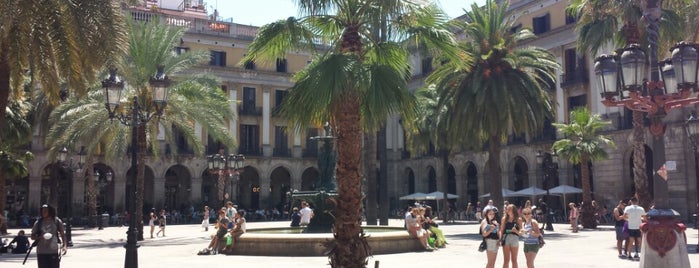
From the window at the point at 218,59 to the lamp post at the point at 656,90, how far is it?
138 feet

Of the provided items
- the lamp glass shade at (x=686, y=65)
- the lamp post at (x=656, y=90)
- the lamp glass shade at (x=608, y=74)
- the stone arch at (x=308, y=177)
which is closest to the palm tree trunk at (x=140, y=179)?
the lamp glass shade at (x=608, y=74)

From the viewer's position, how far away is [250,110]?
50500 millimetres

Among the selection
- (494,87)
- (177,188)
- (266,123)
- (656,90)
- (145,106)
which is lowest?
(177,188)

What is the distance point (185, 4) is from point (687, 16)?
4731 cm

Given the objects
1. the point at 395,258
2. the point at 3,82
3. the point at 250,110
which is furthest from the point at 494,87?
the point at 250,110

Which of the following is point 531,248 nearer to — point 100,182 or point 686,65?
point 686,65

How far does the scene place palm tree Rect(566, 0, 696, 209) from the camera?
20.2 meters

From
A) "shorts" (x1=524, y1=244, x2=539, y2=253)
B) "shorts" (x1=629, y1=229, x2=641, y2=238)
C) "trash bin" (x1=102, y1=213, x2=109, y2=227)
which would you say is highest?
"shorts" (x1=524, y1=244, x2=539, y2=253)

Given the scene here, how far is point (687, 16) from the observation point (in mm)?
20094

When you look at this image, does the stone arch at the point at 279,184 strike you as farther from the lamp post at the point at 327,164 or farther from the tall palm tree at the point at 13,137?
the lamp post at the point at 327,164

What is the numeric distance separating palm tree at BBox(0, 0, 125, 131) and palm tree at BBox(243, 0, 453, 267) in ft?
10.8

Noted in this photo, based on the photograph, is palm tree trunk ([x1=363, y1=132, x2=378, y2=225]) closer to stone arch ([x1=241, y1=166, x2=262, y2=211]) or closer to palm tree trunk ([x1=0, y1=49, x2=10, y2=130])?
palm tree trunk ([x1=0, y1=49, x2=10, y2=130])

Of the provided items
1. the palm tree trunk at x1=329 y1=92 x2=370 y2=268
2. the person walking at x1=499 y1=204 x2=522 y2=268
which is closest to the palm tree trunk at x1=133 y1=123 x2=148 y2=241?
the palm tree trunk at x1=329 y1=92 x2=370 y2=268

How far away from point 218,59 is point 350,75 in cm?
4103
